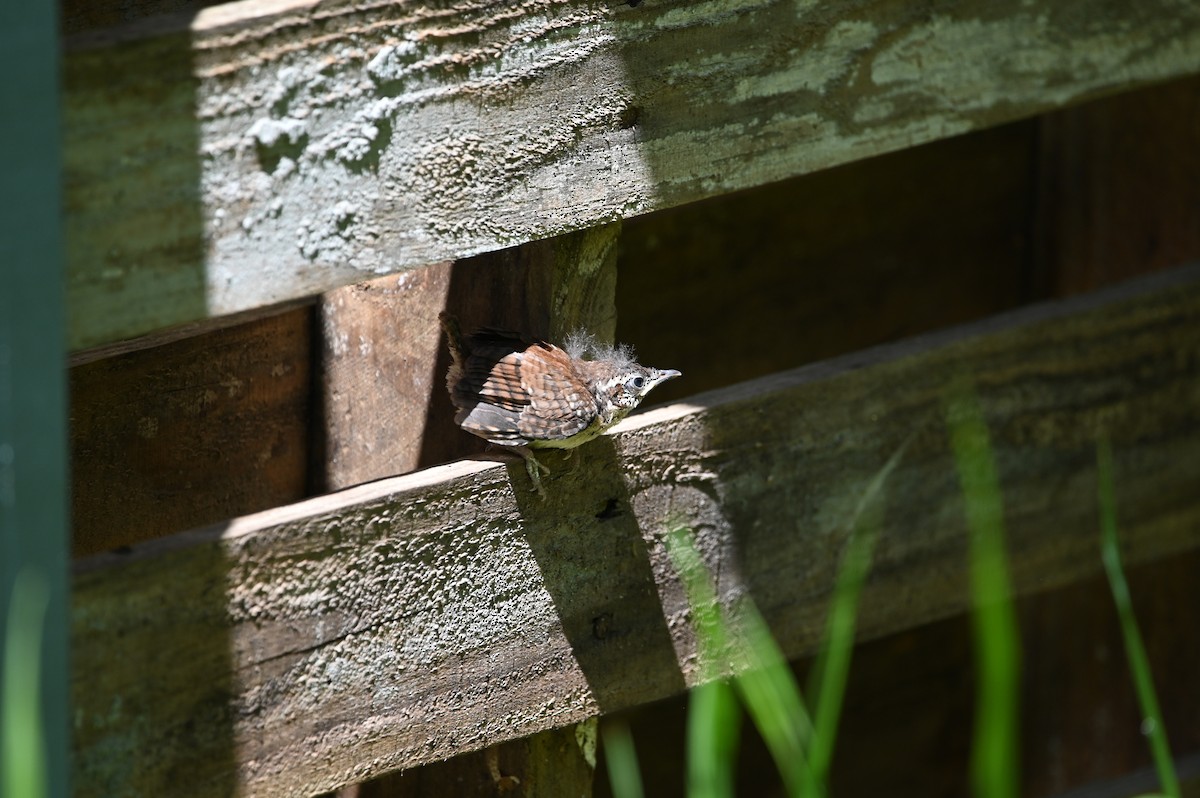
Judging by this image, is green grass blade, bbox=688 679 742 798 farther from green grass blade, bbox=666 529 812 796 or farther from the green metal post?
the green metal post

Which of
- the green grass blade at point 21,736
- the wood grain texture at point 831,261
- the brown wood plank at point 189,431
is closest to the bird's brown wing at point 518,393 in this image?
the brown wood plank at point 189,431

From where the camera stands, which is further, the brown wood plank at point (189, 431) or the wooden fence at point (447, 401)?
the brown wood plank at point (189, 431)

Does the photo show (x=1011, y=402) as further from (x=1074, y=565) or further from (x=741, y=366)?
(x=741, y=366)

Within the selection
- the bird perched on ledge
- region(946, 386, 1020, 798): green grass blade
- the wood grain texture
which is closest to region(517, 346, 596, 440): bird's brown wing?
the bird perched on ledge

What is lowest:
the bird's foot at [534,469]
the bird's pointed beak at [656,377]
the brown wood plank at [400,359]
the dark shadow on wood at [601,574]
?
the dark shadow on wood at [601,574]

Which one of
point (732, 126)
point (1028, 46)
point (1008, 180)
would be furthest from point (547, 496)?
point (1008, 180)

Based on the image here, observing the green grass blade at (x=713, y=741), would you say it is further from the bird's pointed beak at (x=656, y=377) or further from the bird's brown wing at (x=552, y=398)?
the bird's pointed beak at (x=656, y=377)

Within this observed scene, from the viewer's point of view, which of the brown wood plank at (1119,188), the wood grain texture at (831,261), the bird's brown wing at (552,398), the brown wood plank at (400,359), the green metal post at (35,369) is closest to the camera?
the green metal post at (35,369)
